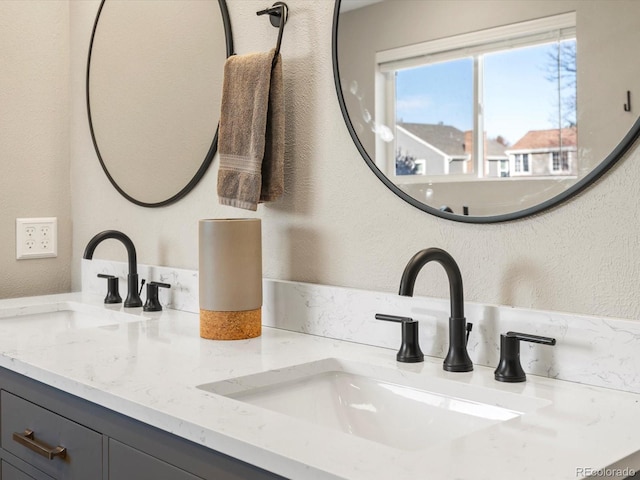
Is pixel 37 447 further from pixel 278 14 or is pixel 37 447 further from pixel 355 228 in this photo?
pixel 278 14

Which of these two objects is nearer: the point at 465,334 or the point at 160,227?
the point at 465,334

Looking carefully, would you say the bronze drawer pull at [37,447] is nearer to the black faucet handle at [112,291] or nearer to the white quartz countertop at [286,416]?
the white quartz countertop at [286,416]

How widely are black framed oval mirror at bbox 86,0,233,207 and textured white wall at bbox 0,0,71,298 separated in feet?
0.49

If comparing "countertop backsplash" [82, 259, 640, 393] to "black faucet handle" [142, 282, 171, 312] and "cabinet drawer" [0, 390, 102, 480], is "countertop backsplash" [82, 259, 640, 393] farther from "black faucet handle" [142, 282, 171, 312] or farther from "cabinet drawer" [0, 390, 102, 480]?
"cabinet drawer" [0, 390, 102, 480]

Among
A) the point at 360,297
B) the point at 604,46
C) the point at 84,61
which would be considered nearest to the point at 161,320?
the point at 360,297

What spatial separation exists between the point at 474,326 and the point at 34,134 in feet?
5.38

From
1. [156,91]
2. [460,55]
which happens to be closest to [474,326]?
[460,55]

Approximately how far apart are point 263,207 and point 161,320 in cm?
38

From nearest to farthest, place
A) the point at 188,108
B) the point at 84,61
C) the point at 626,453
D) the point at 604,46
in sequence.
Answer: the point at 626,453, the point at 604,46, the point at 188,108, the point at 84,61

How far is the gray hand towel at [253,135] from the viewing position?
1.62m

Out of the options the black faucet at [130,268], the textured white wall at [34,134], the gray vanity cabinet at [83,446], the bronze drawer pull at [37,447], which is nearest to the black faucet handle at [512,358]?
the gray vanity cabinet at [83,446]

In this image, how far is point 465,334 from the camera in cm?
126

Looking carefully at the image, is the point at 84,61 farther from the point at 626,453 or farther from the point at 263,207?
the point at 626,453

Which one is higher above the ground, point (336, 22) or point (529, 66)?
point (336, 22)
